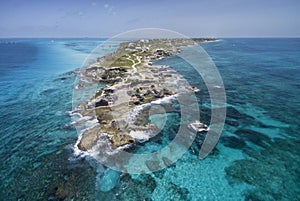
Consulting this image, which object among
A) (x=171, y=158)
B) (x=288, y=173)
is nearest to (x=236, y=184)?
(x=288, y=173)

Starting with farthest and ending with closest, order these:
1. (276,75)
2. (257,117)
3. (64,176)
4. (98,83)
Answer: (276,75)
(98,83)
(257,117)
(64,176)

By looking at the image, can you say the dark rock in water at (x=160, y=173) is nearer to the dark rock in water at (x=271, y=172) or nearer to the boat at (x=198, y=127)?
the dark rock in water at (x=271, y=172)

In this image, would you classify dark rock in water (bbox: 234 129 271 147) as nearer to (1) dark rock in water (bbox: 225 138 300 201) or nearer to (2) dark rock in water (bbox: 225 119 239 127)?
(1) dark rock in water (bbox: 225 138 300 201)

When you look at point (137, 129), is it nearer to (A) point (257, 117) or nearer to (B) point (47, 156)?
(B) point (47, 156)

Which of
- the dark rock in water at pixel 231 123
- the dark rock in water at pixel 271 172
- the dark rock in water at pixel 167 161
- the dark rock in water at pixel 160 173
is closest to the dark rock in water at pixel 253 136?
the dark rock in water at pixel 271 172

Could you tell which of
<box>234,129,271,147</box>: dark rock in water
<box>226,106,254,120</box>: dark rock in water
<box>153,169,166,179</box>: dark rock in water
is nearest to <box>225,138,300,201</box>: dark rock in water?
<box>234,129,271,147</box>: dark rock in water
